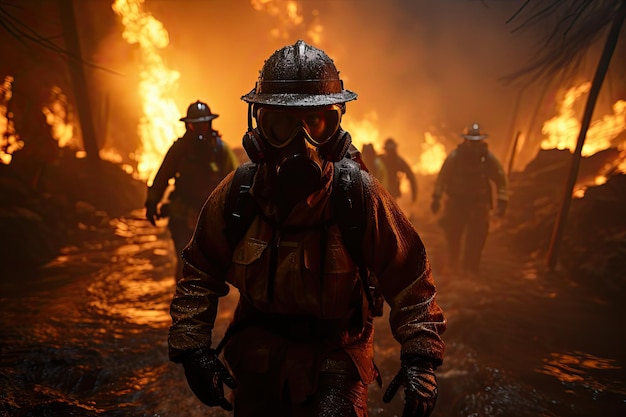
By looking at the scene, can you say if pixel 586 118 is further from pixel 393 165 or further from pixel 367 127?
pixel 367 127

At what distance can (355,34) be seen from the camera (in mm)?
26500

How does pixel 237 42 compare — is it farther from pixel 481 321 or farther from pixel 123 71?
pixel 481 321

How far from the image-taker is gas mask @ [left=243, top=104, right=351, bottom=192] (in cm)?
181

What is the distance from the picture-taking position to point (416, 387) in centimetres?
167

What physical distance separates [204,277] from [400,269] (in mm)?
1025

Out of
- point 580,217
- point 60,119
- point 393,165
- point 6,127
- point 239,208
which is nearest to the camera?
point 239,208

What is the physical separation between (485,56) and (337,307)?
25445 millimetres

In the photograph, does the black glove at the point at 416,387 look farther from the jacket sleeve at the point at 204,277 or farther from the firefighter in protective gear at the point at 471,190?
the firefighter in protective gear at the point at 471,190

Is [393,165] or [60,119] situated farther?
[60,119]

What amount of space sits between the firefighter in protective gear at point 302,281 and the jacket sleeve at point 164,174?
3.60 meters

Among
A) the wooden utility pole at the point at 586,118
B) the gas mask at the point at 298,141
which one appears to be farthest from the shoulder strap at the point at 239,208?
the wooden utility pole at the point at 586,118

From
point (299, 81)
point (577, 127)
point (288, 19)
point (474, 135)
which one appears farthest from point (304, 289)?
point (288, 19)

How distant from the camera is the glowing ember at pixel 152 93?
615 inches

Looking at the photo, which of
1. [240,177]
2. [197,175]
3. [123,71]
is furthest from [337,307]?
[123,71]
